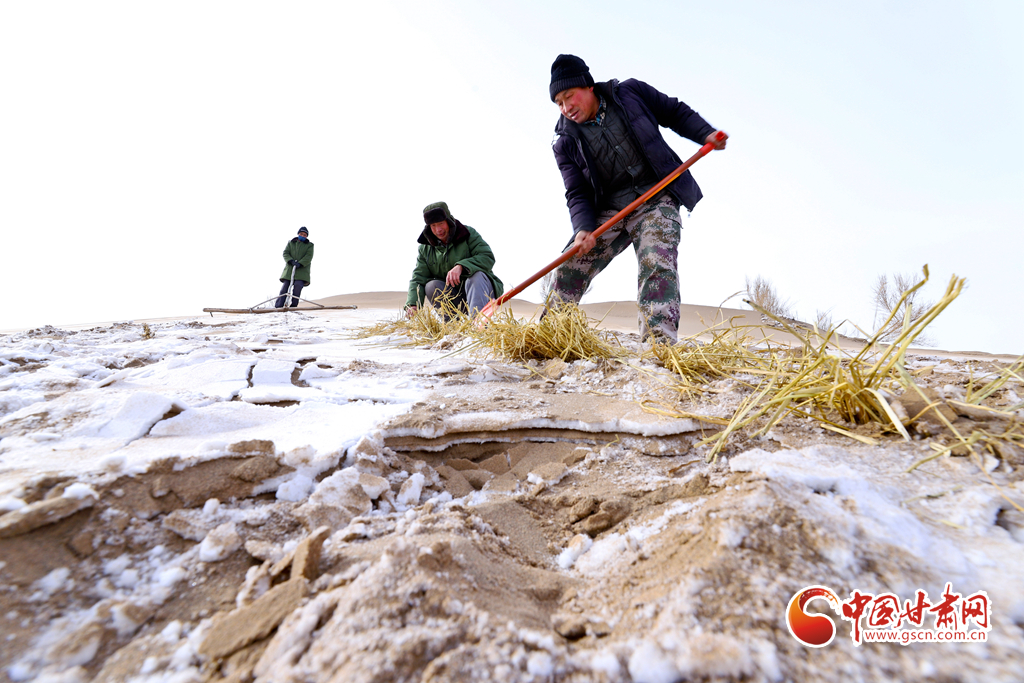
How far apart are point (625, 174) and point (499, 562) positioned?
2.35 metres

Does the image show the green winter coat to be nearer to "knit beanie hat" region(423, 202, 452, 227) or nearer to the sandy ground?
"knit beanie hat" region(423, 202, 452, 227)

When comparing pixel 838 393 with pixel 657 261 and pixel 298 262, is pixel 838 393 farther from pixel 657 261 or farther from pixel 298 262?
pixel 298 262

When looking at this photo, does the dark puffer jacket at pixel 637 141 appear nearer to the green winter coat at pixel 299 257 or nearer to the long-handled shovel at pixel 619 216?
the long-handled shovel at pixel 619 216

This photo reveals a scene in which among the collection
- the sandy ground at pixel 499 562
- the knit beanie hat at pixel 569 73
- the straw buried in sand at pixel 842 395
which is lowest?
the sandy ground at pixel 499 562

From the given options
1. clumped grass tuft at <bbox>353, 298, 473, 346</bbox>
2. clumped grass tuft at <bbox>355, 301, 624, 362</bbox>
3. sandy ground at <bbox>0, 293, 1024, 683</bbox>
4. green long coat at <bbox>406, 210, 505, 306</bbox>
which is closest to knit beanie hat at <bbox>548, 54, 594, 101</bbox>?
clumped grass tuft at <bbox>355, 301, 624, 362</bbox>

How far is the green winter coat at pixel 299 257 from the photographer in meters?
9.26

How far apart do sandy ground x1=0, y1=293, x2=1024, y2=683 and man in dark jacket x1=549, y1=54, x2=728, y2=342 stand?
143 centimetres

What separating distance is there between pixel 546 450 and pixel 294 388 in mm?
888

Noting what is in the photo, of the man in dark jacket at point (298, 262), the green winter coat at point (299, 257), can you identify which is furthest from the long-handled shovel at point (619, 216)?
the green winter coat at point (299, 257)

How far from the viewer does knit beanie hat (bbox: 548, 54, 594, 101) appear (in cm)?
233

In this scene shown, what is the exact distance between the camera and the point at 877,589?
19.8 inches

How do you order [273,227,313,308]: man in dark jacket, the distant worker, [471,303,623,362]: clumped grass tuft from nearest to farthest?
[471,303,623,362]: clumped grass tuft < the distant worker < [273,227,313,308]: man in dark jacket

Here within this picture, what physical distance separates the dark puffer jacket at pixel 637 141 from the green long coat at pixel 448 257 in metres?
1.50

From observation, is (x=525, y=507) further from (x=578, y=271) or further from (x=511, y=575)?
(x=578, y=271)
